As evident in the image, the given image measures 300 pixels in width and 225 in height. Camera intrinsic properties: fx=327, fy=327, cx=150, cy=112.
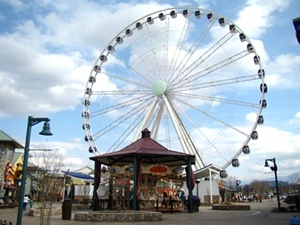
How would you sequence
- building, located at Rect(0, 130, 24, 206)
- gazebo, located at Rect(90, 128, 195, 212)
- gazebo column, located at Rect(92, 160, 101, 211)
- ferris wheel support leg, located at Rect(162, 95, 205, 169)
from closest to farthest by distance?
1. gazebo, located at Rect(90, 128, 195, 212)
2. gazebo column, located at Rect(92, 160, 101, 211)
3. ferris wheel support leg, located at Rect(162, 95, 205, 169)
4. building, located at Rect(0, 130, 24, 206)

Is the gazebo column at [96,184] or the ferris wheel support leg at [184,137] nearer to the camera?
the gazebo column at [96,184]

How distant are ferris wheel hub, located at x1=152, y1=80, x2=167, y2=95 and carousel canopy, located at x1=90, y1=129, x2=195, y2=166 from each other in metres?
8.34

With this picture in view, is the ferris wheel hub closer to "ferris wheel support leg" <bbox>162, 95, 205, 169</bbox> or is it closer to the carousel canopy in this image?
"ferris wheel support leg" <bbox>162, 95, 205, 169</bbox>

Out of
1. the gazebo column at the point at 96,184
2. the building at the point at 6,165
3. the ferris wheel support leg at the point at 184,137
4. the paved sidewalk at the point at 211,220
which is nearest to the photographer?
the paved sidewalk at the point at 211,220

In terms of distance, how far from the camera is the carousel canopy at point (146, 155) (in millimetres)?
21391

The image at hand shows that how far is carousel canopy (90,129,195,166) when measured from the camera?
70.2 ft

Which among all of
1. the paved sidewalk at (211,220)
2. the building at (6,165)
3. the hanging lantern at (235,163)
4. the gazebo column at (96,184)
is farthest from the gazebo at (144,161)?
the building at (6,165)

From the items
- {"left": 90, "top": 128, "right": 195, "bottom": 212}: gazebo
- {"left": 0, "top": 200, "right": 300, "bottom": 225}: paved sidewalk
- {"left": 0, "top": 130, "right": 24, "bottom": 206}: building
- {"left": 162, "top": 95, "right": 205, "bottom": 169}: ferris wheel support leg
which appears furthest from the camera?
{"left": 0, "top": 130, "right": 24, "bottom": 206}: building

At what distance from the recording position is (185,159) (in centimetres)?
2322

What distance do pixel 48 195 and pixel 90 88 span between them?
84.9 feet

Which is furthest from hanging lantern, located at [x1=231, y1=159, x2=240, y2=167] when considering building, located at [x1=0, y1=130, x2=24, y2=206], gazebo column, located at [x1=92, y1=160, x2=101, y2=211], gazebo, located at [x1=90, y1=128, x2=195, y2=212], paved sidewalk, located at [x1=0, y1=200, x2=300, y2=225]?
building, located at [x1=0, y1=130, x2=24, y2=206]

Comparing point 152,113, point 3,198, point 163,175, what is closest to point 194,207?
point 163,175

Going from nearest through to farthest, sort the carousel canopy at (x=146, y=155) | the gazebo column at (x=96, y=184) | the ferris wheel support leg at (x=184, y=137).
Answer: the carousel canopy at (x=146, y=155) < the gazebo column at (x=96, y=184) < the ferris wheel support leg at (x=184, y=137)

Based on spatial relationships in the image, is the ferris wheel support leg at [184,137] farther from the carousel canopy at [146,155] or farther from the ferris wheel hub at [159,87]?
the carousel canopy at [146,155]
